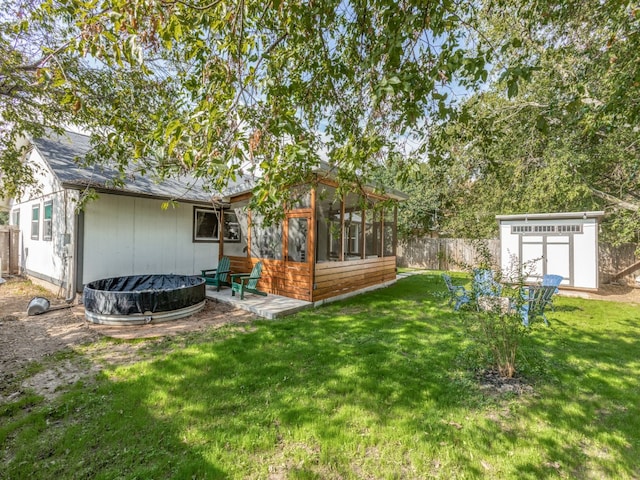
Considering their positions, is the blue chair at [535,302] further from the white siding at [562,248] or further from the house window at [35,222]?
the house window at [35,222]

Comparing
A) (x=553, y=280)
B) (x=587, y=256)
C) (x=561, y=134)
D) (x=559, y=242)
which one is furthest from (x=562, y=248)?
(x=561, y=134)

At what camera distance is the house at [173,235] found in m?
6.93

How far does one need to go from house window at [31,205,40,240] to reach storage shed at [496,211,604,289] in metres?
14.9

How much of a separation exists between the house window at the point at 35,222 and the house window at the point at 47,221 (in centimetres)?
65

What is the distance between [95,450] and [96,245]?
21.2 ft

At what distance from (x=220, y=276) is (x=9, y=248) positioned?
900 centimetres

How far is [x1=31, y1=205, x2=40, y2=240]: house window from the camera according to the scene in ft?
29.6

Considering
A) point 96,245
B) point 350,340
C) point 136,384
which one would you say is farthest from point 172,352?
point 96,245

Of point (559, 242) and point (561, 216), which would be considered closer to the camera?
point (561, 216)

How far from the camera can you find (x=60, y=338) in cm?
464

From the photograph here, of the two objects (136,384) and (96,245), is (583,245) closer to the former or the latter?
(136,384)

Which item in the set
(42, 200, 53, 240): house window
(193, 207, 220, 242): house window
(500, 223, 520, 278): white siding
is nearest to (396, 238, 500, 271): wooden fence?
(500, 223, 520, 278): white siding

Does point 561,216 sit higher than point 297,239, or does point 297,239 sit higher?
point 561,216

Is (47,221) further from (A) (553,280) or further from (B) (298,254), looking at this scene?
(A) (553,280)
